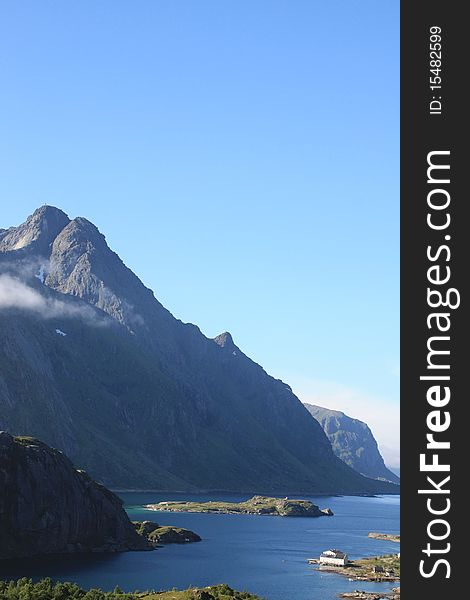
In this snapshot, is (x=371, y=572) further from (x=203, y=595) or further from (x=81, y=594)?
(x=81, y=594)

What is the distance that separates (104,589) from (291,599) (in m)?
35.4

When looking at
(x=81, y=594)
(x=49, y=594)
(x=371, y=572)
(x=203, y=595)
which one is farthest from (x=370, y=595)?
(x=49, y=594)

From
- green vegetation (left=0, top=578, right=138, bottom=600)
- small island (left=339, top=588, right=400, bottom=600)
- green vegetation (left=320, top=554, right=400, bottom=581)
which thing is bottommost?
small island (left=339, top=588, right=400, bottom=600)

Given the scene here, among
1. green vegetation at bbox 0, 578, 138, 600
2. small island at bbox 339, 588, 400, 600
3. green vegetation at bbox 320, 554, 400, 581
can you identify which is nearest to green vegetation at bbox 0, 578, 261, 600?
green vegetation at bbox 0, 578, 138, 600

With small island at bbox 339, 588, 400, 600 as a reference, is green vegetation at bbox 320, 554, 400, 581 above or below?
above

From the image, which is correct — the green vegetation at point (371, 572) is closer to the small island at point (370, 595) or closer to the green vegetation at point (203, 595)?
the small island at point (370, 595)

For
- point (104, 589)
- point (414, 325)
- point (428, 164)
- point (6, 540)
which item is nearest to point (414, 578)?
point (414, 325)

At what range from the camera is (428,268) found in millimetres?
25109

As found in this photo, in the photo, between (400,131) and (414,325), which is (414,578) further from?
(400,131)

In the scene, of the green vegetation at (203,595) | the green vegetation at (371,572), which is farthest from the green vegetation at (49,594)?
the green vegetation at (371,572)

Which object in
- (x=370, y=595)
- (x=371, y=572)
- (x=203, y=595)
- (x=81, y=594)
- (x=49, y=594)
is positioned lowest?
(x=370, y=595)

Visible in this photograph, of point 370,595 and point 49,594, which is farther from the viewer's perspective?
point 370,595

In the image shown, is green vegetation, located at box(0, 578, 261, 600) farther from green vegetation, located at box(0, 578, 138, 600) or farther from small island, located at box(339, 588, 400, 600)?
small island, located at box(339, 588, 400, 600)

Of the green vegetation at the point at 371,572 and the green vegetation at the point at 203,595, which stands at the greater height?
the green vegetation at the point at 203,595
